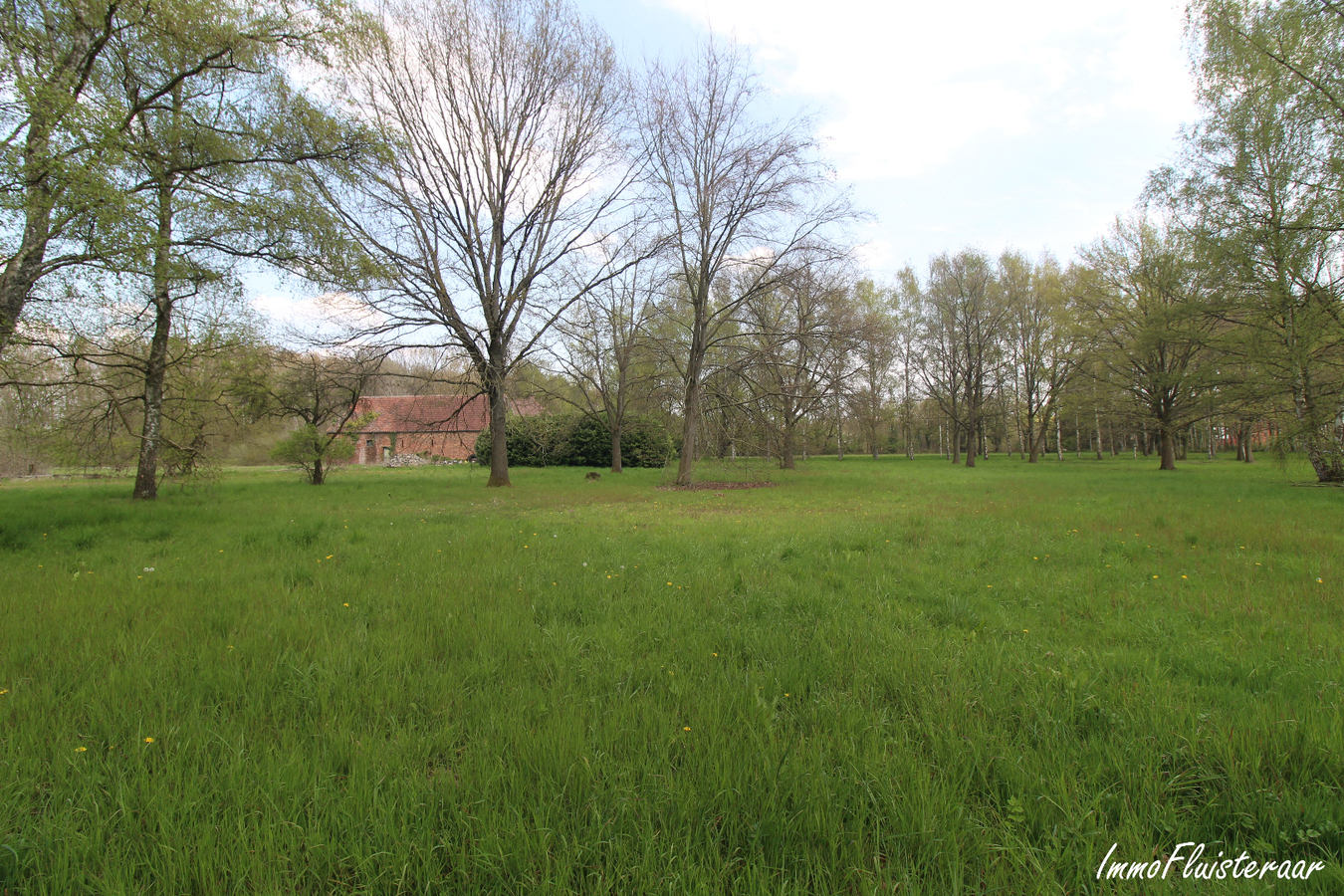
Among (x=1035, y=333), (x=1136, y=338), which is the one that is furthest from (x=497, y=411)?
(x=1035, y=333)

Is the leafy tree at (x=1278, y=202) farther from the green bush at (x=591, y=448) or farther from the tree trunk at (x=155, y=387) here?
the tree trunk at (x=155, y=387)

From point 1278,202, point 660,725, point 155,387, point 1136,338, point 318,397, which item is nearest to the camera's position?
point 660,725

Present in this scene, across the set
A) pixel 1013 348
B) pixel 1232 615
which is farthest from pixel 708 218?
pixel 1013 348

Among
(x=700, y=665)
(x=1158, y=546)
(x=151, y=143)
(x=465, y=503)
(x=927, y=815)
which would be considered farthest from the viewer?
(x=465, y=503)

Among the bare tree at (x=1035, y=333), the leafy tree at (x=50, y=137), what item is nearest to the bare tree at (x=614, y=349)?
the leafy tree at (x=50, y=137)

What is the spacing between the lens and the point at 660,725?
231 cm

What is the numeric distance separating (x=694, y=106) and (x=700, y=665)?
18.6 meters

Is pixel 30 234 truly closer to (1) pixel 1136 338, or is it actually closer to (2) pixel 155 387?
(2) pixel 155 387

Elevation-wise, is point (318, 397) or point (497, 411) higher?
point (318, 397)

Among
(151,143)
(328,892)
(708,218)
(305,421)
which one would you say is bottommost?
(328,892)

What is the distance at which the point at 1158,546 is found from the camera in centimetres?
630

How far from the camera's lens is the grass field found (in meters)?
1.59

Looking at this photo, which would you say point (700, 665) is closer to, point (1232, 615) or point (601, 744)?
point (601, 744)

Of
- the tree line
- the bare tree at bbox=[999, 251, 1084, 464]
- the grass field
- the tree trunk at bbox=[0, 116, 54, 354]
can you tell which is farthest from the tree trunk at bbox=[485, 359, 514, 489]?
the bare tree at bbox=[999, 251, 1084, 464]
